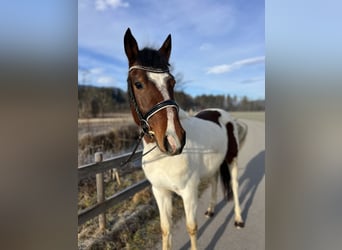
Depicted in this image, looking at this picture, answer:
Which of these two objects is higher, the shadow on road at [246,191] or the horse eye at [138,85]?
the horse eye at [138,85]

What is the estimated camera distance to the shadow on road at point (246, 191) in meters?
1.58

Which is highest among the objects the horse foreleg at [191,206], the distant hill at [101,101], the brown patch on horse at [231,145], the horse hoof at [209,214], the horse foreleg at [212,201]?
the distant hill at [101,101]

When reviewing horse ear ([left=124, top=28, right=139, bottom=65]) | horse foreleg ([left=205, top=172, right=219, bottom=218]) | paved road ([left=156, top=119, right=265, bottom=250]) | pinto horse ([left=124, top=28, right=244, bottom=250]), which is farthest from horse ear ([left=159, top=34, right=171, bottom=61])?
horse foreleg ([left=205, top=172, right=219, bottom=218])

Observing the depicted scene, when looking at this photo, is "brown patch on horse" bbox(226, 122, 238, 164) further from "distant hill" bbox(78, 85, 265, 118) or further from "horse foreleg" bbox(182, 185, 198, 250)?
"horse foreleg" bbox(182, 185, 198, 250)

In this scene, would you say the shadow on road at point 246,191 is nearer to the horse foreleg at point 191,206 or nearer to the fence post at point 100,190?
the horse foreleg at point 191,206

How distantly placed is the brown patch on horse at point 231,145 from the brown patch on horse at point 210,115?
0.13 meters

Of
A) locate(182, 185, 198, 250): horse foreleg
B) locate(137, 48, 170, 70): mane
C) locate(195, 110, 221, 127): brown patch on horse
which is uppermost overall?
locate(137, 48, 170, 70): mane

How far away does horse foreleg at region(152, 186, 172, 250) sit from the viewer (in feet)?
4.35

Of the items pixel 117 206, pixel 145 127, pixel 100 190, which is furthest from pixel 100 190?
pixel 145 127

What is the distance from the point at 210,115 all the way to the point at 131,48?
1.02 meters

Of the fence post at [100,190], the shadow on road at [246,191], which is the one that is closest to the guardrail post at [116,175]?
the fence post at [100,190]

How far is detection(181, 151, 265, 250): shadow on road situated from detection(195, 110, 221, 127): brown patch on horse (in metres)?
0.44
